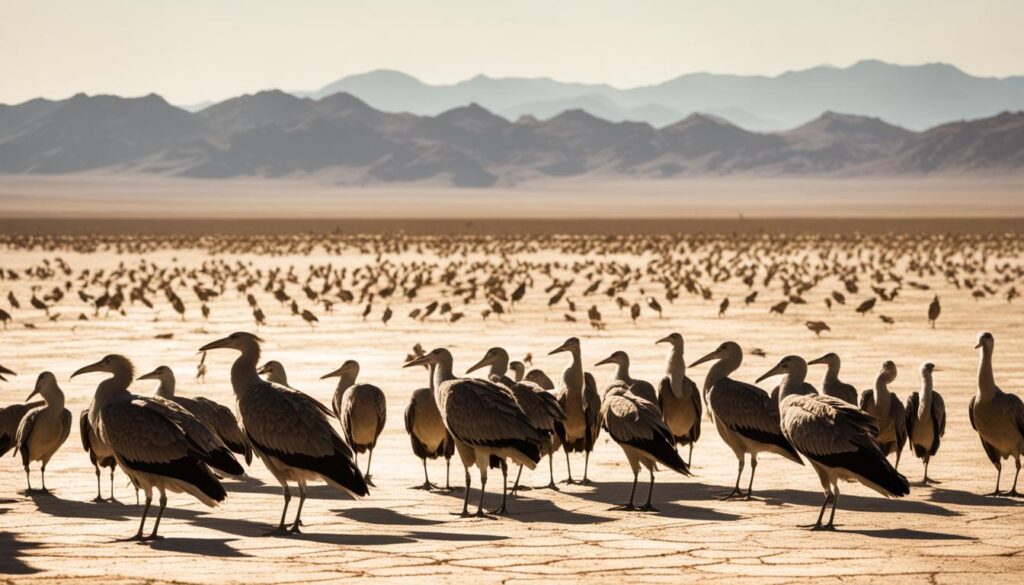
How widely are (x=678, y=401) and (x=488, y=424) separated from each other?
2.92 metres

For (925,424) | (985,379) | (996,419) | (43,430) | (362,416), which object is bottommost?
(43,430)

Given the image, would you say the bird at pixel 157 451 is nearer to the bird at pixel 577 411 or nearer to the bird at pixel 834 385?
the bird at pixel 577 411

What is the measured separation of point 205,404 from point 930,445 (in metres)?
7.13

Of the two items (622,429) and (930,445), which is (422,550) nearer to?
(622,429)

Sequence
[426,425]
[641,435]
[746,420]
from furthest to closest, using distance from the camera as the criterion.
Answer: [426,425] < [746,420] < [641,435]

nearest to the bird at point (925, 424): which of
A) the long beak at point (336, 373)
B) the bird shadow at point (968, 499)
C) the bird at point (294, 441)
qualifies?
the bird shadow at point (968, 499)

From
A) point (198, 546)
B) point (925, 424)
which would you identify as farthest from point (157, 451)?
point (925, 424)

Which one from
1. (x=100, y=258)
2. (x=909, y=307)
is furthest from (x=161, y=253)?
(x=909, y=307)

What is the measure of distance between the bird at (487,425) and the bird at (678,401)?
7.21ft

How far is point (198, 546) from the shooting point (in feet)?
35.0

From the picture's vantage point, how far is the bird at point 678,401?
14.6 metres

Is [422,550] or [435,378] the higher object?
[435,378]

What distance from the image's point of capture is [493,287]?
4047cm

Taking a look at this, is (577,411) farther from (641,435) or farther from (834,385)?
(834,385)
